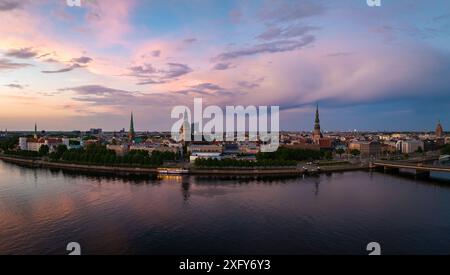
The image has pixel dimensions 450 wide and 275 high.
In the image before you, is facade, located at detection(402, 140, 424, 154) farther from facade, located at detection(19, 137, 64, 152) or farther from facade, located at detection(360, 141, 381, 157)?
facade, located at detection(19, 137, 64, 152)

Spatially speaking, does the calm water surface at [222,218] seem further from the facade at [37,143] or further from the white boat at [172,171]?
the facade at [37,143]

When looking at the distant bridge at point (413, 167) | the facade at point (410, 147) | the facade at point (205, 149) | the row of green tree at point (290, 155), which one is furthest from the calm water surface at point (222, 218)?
the facade at point (410, 147)

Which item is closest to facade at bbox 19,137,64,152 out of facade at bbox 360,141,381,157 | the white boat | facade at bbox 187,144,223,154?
facade at bbox 187,144,223,154

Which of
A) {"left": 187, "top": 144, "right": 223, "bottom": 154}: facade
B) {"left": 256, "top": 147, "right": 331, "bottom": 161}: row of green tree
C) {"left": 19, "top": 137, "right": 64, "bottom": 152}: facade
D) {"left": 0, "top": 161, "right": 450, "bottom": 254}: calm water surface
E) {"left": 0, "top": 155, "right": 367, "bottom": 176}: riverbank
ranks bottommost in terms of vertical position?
{"left": 0, "top": 161, "right": 450, "bottom": 254}: calm water surface

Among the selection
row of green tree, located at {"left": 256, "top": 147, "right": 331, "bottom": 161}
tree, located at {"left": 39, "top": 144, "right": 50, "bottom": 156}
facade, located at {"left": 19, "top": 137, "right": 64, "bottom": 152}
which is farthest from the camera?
facade, located at {"left": 19, "top": 137, "right": 64, "bottom": 152}
